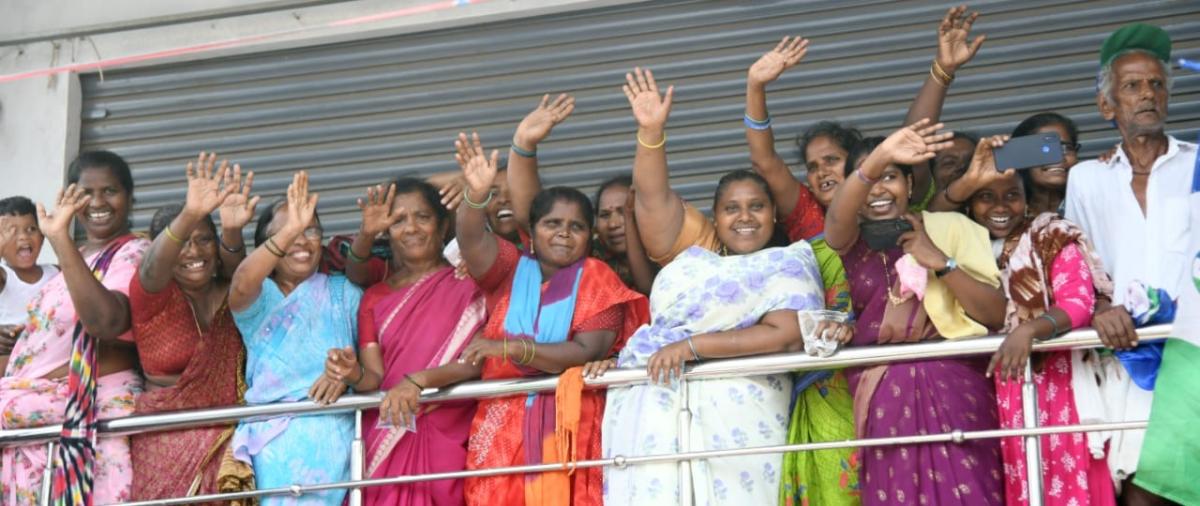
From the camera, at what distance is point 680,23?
763 centimetres

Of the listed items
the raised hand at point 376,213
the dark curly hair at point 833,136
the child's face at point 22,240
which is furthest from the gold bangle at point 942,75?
the child's face at point 22,240

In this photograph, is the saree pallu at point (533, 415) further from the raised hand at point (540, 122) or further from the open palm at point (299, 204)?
the open palm at point (299, 204)

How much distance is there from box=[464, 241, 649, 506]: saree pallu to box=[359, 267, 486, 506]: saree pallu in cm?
8

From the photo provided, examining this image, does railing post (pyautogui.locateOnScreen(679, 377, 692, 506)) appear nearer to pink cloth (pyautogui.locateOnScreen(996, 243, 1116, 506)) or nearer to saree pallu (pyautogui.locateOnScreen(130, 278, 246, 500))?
pink cloth (pyautogui.locateOnScreen(996, 243, 1116, 506))

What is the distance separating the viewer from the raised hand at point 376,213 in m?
6.07

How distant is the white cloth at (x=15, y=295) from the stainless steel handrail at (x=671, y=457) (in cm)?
132

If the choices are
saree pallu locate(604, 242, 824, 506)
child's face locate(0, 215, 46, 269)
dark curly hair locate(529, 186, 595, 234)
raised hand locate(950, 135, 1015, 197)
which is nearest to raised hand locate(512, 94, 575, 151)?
dark curly hair locate(529, 186, 595, 234)

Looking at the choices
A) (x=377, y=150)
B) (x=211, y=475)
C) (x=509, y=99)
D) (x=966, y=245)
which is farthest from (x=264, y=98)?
(x=966, y=245)

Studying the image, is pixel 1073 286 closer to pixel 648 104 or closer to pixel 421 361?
pixel 648 104

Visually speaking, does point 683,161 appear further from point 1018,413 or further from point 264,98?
point 1018,413

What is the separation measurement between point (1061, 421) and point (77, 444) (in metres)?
3.26

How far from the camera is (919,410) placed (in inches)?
204

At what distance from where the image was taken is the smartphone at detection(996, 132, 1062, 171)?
530cm

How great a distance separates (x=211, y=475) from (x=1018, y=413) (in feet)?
8.95
